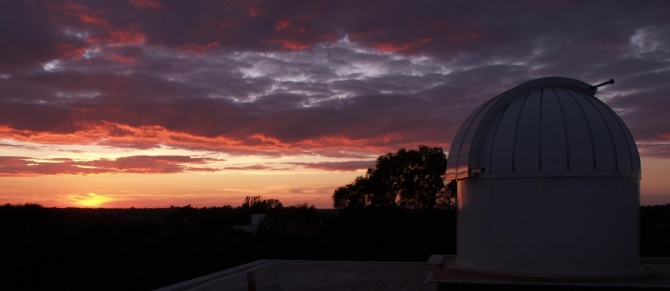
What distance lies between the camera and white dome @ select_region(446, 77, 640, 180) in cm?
987

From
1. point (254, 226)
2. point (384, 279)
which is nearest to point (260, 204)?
point (254, 226)

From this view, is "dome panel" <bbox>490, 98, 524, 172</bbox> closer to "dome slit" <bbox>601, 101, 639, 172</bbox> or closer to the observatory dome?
the observatory dome

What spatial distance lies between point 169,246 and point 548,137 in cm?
1691

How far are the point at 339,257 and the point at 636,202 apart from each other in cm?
1542

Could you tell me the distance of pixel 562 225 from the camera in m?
9.94

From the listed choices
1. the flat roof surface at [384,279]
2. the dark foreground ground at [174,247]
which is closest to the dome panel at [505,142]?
the flat roof surface at [384,279]

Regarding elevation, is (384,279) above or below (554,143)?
below

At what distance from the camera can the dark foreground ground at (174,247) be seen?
17.6m

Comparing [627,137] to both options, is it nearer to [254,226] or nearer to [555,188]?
[555,188]

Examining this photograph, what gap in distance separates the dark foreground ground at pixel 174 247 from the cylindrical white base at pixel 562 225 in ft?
33.6

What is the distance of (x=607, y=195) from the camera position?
32.8ft

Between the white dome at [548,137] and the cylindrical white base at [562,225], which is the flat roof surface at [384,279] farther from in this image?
the white dome at [548,137]

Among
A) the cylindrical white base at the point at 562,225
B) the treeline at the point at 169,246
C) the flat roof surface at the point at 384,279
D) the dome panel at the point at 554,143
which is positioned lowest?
the treeline at the point at 169,246

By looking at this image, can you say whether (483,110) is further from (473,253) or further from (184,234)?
(184,234)
